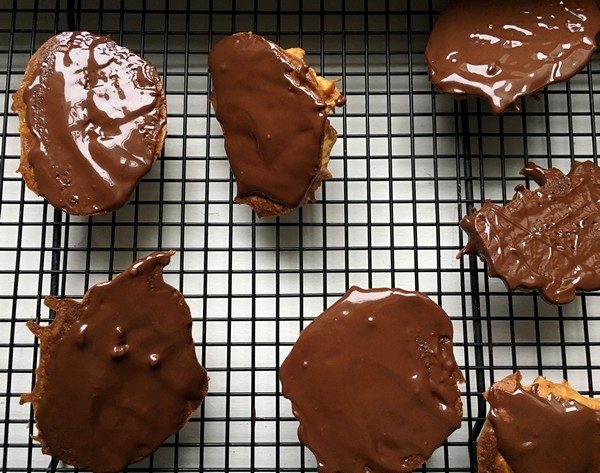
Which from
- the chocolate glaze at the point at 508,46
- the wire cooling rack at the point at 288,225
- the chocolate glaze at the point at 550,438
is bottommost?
the chocolate glaze at the point at 550,438

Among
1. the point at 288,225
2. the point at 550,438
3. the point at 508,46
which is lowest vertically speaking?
the point at 550,438

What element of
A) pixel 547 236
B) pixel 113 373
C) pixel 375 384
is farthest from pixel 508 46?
pixel 113 373

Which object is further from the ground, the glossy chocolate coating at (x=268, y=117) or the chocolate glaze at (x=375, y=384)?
the glossy chocolate coating at (x=268, y=117)

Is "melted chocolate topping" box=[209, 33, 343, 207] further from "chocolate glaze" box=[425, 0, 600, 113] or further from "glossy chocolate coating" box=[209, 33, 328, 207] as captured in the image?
"chocolate glaze" box=[425, 0, 600, 113]

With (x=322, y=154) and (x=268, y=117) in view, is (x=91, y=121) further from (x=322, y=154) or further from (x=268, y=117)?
(x=322, y=154)

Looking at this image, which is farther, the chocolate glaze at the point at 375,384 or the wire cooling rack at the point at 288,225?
the wire cooling rack at the point at 288,225

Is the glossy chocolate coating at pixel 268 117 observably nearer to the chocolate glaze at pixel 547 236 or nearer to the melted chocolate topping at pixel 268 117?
the melted chocolate topping at pixel 268 117

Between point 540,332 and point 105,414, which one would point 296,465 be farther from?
point 540,332

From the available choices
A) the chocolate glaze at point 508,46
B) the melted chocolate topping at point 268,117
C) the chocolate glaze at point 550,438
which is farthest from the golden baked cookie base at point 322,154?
the chocolate glaze at point 550,438
